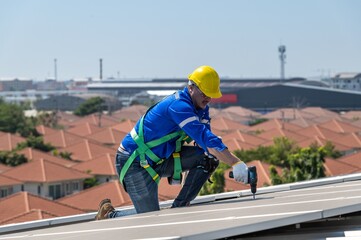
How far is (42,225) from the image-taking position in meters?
6.45

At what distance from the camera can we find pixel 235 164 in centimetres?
562

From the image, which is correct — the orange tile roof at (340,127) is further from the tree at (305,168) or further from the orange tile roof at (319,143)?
the tree at (305,168)

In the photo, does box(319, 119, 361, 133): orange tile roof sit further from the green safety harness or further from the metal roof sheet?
the metal roof sheet

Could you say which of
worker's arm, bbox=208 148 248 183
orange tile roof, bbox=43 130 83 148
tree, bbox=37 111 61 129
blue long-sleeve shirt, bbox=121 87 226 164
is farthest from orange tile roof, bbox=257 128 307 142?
worker's arm, bbox=208 148 248 183

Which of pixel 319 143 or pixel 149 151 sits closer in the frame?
pixel 149 151

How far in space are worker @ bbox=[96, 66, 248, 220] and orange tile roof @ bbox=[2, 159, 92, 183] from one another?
30.1 metres

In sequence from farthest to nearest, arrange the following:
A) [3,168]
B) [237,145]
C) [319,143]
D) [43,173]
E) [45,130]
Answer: [45,130] < [319,143] < [237,145] < [3,168] < [43,173]

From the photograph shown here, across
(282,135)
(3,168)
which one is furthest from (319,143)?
(3,168)

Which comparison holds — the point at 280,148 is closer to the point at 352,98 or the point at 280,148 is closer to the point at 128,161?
the point at 128,161

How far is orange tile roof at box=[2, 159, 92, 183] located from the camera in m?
36.2

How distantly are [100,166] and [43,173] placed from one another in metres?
4.12

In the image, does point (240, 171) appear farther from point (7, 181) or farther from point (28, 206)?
point (7, 181)

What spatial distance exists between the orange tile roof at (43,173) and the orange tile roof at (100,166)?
4.38 feet

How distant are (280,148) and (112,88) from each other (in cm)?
13216
